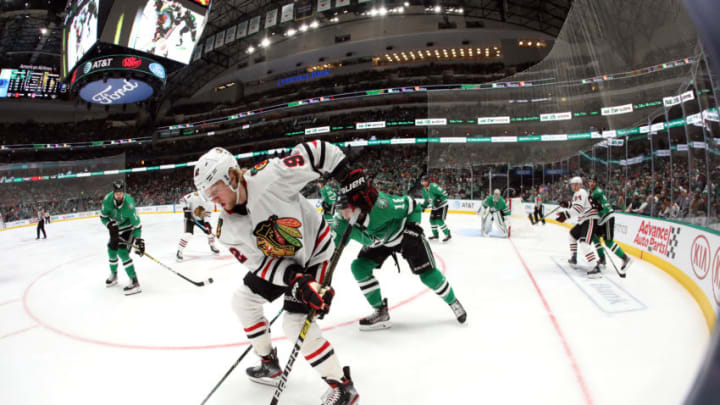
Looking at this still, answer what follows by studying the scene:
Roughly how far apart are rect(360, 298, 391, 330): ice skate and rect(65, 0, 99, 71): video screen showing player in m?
15.5

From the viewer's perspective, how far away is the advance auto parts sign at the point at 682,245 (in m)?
3.42

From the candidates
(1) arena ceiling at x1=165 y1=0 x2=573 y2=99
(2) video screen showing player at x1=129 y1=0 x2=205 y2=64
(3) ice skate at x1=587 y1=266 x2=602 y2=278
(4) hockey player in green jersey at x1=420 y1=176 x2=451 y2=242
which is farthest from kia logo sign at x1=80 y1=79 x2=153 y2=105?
(3) ice skate at x1=587 y1=266 x2=602 y2=278

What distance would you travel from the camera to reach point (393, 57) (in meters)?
28.6

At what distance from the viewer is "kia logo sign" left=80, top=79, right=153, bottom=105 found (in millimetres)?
15711

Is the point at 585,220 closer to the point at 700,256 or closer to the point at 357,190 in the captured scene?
the point at 700,256

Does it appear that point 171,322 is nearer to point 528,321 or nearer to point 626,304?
point 528,321

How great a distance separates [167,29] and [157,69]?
1.84 metres

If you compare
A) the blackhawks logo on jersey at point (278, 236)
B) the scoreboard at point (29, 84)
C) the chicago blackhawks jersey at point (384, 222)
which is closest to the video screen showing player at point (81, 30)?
the scoreboard at point (29, 84)

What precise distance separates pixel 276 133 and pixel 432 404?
96.3 ft

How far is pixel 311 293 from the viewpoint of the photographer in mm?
1890

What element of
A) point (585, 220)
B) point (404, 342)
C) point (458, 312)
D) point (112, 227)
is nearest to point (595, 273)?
point (585, 220)

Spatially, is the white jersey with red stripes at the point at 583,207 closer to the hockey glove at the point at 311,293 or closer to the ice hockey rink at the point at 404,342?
the ice hockey rink at the point at 404,342

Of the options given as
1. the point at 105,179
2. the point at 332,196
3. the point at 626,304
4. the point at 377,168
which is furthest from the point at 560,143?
the point at 105,179

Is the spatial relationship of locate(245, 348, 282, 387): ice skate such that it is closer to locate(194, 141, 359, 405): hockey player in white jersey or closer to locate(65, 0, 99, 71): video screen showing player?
locate(194, 141, 359, 405): hockey player in white jersey
